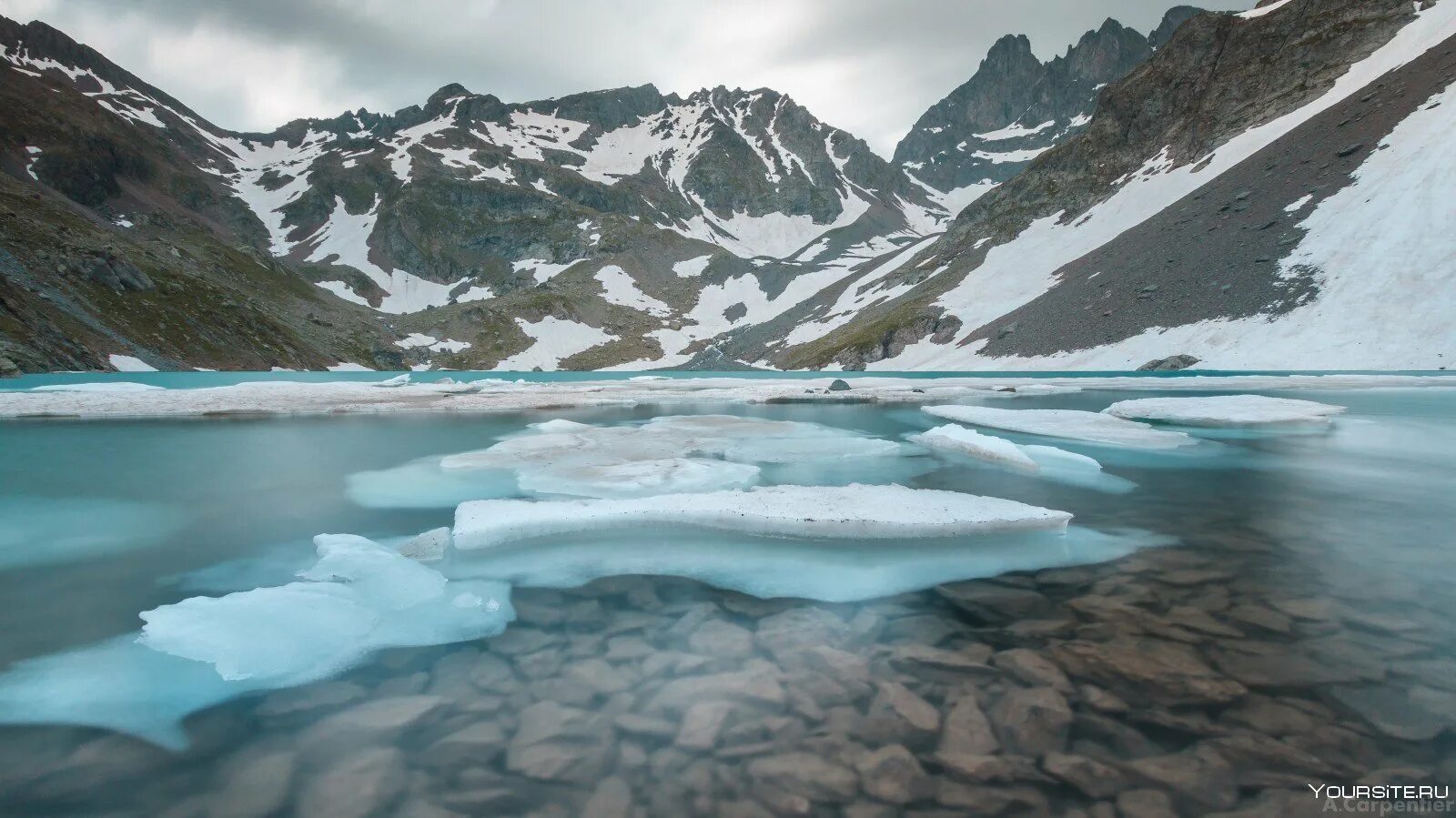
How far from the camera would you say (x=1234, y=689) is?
528 centimetres

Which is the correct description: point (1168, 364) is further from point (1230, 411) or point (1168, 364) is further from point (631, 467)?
point (631, 467)

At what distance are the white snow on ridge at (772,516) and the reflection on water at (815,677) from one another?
39 centimetres

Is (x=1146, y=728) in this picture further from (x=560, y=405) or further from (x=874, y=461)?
(x=560, y=405)

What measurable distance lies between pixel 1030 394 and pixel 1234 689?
41747 millimetres

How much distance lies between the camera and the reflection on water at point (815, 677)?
4.23m

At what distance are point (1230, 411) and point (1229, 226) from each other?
64801 mm

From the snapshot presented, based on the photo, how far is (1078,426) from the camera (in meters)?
22.8

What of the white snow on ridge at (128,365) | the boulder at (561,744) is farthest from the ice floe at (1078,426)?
the white snow on ridge at (128,365)

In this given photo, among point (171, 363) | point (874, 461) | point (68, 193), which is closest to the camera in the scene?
point (874, 461)

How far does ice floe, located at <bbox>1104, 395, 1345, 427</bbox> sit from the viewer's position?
23533 mm

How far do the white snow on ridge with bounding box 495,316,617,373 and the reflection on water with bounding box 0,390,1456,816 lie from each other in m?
150

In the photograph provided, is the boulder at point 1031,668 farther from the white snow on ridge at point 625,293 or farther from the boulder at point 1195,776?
the white snow on ridge at point 625,293

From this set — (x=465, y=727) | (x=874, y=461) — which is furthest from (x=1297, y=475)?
(x=465, y=727)

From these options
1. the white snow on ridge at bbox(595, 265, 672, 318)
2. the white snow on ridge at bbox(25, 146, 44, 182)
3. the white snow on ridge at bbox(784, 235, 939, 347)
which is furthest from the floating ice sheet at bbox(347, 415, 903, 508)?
the white snow on ridge at bbox(25, 146, 44, 182)
